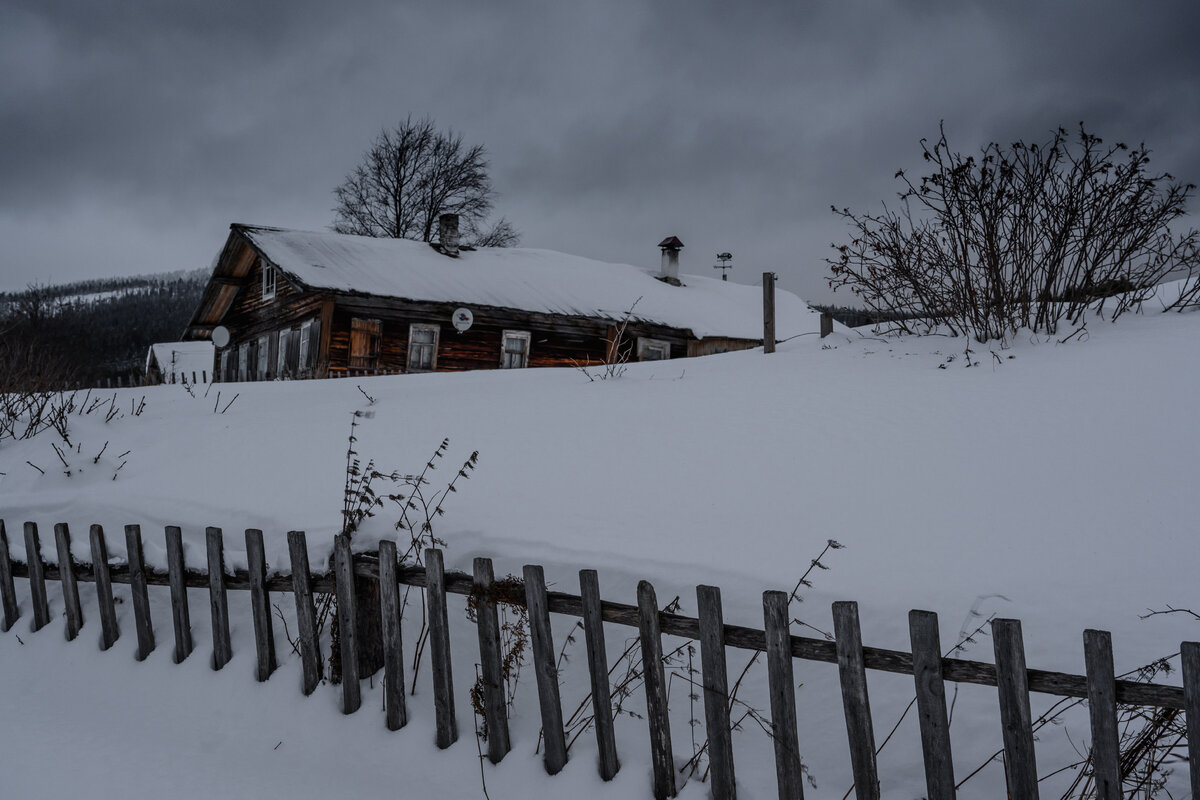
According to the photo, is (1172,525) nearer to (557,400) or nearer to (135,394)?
(557,400)

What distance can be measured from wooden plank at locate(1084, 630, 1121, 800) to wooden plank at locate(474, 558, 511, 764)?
6.46 feet

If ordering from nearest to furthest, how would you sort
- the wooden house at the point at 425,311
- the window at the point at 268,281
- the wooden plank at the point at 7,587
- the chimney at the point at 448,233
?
the wooden plank at the point at 7,587 → the wooden house at the point at 425,311 → the window at the point at 268,281 → the chimney at the point at 448,233

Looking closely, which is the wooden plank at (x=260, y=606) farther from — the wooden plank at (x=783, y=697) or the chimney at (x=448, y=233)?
the chimney at (x=448, y=233)

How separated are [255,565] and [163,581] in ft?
2.72

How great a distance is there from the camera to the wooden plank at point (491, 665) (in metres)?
2.88

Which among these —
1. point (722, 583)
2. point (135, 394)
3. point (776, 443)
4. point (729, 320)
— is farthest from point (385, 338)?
→ point (722, 583)

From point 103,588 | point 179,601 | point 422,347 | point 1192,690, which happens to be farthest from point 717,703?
point 422,347

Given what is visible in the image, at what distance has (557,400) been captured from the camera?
6590 millimetres

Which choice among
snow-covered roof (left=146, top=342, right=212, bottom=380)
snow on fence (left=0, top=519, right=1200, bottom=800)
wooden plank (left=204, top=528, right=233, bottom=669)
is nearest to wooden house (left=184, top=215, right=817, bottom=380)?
wooden plank (left=204, top=528, right=233, bottom=669)

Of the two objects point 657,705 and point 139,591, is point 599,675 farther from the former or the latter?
point 139,591

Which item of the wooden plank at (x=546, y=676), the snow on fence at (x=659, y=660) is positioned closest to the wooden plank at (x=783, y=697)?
the snow on fence at (x=659, y=660)

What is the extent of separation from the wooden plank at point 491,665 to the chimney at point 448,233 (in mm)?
17107

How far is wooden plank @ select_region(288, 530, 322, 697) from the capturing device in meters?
3.33

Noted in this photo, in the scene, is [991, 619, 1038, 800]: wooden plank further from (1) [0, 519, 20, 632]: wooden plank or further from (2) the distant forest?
(2) the distant forest
